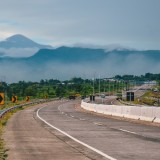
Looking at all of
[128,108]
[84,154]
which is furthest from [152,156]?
[128,108]

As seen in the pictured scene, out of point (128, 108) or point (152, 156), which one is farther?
point (128, 108)

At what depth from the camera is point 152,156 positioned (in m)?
15.6

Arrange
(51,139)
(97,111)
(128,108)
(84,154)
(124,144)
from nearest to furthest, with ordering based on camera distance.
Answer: (84,154)
(124,144)
(51,139)
(128,108)
(97,111)

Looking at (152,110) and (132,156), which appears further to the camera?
(152,110)

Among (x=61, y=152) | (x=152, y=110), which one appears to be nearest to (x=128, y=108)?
(x=152, y=110)

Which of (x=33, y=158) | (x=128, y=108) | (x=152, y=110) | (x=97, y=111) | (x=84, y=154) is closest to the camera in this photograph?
(x=33, y=158)

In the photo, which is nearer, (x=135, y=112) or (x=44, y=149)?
(x=44, y=149)

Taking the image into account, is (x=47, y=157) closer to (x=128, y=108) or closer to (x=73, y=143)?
(x=73, y=143)

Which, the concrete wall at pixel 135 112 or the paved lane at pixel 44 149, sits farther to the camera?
the concrete wall at pixel 135 112

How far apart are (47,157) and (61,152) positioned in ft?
4.86

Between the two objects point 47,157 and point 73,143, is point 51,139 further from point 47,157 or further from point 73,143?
point 47,157

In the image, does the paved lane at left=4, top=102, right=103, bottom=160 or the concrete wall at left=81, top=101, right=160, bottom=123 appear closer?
the paved lane at left=4, top=102, right=103, bottom=160

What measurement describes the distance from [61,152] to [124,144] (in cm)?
317

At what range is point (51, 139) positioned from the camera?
22.2 m
